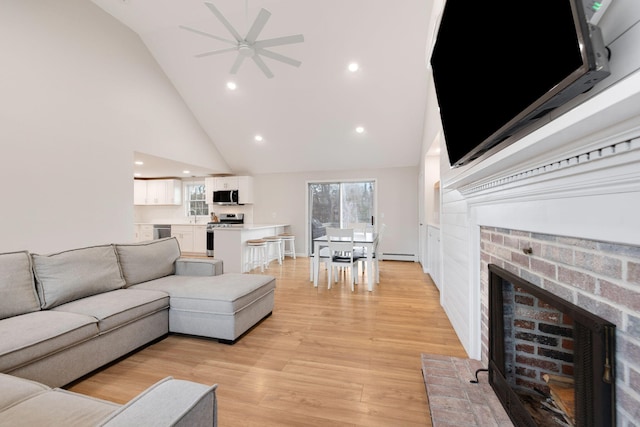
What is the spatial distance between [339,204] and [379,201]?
1032 millimetres

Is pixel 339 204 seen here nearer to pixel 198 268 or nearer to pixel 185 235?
pixel 185 235

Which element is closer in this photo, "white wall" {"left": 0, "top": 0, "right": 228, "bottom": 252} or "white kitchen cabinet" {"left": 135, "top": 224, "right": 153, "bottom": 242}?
"white wall" {"left": 0, "top": 0, "right": 228, "bottom": 252}

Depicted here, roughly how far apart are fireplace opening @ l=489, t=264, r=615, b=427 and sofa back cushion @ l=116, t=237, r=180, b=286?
10.1 ft

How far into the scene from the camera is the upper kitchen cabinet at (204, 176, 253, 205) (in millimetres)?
7492

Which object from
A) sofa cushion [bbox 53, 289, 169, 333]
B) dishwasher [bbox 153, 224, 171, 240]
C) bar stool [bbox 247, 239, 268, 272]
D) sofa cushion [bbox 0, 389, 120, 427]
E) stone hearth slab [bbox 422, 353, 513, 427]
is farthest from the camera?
dishwasher [bbox 153, 224, 171, 240]

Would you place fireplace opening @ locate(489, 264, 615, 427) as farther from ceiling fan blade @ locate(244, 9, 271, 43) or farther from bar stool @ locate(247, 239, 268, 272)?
bar stool @ locate(247, 239, 268, 272)

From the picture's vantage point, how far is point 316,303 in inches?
140

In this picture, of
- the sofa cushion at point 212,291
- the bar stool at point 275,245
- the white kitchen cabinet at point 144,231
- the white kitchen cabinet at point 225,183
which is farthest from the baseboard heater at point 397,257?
the white kitchen cabinet at point 144,231

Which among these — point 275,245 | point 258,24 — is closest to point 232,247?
point 275,245

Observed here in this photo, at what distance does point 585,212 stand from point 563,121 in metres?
0.32

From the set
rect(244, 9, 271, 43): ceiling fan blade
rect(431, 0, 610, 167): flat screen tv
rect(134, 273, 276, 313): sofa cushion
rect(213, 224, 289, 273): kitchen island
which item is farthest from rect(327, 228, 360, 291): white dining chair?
rect(244, 9, 271, 43): ceiling fan blade

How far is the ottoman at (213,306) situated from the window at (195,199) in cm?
584

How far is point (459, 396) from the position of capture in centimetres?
154

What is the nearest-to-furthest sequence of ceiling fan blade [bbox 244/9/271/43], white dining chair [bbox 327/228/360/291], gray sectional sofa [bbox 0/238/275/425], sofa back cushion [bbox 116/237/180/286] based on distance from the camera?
gray sectional sofa [bbox 0/238/275/425], ceiling fan blade [bbox 244/9/271/43], sofa back cushion [bbox 116/237/180/286], white dining chair [bbox 327/228/360/291]
